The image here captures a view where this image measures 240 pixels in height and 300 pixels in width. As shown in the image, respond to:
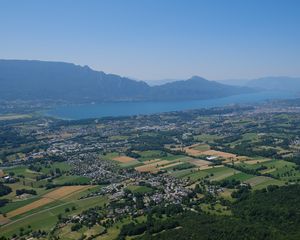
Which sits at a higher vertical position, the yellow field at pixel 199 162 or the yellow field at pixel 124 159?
the yellow field at pixel 199 162

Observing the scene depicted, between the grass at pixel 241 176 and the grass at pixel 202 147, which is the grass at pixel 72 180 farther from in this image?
the grass at pixel 202 147

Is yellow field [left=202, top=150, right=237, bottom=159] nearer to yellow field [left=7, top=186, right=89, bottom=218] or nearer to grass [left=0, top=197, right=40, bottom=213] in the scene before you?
yellow field [left=7, top=186, right=89, bottom=218]

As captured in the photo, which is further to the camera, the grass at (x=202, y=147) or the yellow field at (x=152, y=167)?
the grass at (x=202, y=147)

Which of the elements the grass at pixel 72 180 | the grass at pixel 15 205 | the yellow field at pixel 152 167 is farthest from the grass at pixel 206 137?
the grass at pixel 15 205

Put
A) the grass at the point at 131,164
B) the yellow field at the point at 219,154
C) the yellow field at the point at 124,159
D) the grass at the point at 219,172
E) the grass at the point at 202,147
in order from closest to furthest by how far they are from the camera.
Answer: the grass at the point at 219,172 → the grass at the point at 131,164 → the yellow field at the point at 124,159 → the yellow field at the point at 219,154 → the grass at the point at 202,147

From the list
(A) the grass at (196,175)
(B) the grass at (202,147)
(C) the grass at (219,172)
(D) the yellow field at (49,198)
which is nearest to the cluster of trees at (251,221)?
(C) the grass at (219,172)

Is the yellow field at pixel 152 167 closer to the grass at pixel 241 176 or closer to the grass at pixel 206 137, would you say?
the grass at pixel 241 176

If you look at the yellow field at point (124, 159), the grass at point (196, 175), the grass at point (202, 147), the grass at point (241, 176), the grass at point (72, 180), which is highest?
the grass at point (202, 147)

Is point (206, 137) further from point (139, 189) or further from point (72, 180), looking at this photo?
point (139, 189)

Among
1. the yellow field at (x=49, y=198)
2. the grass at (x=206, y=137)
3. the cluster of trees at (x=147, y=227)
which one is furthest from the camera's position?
the grass at (x=206, y=137)

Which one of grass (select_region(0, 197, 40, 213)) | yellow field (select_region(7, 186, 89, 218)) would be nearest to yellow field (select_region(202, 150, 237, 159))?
yellow field (select_region(7, 186, 89, 218))

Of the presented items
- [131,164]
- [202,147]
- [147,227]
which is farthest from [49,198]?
[202,147]
